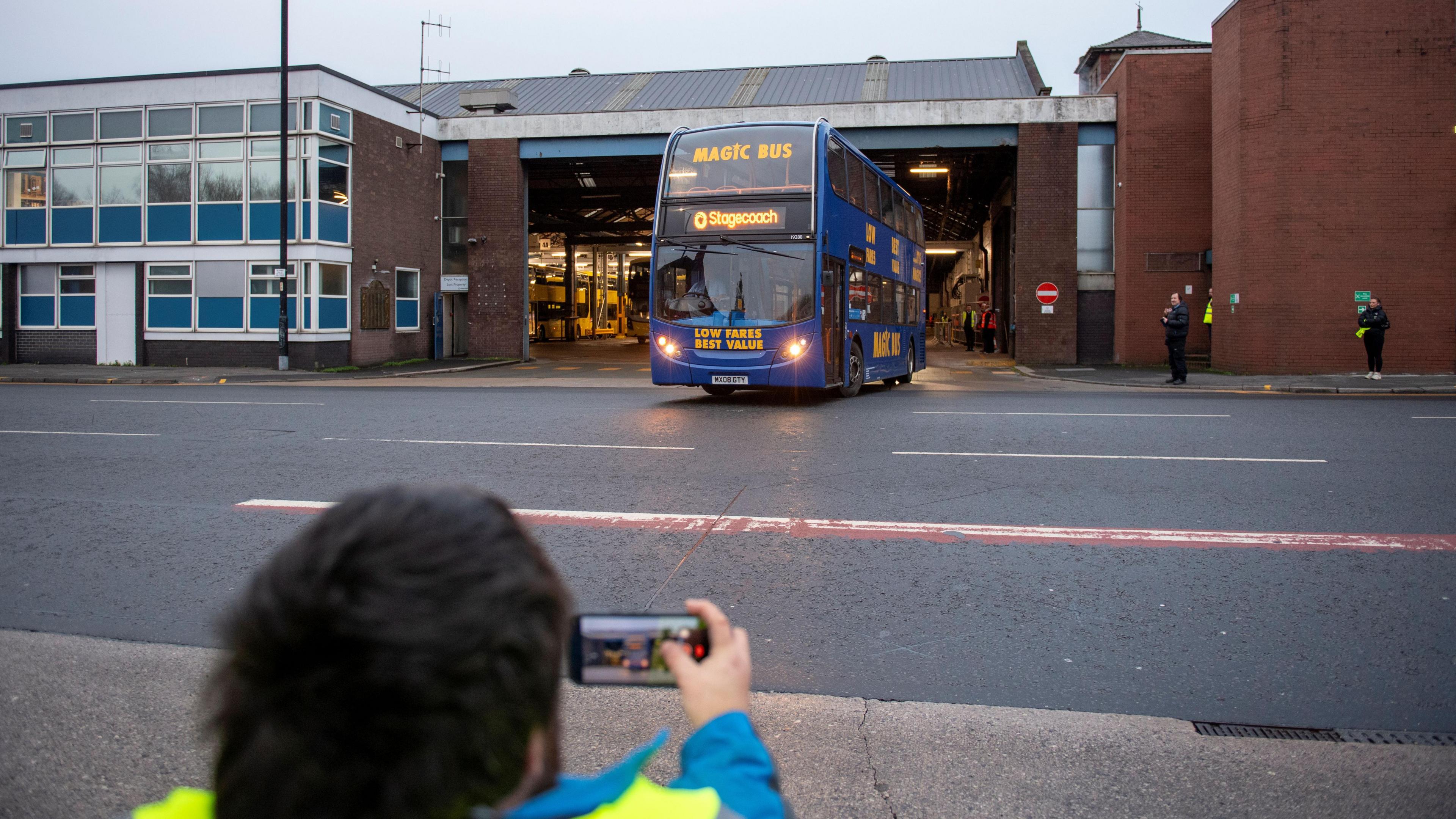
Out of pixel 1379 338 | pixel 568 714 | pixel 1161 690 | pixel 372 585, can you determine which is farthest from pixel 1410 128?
pixel 372 585

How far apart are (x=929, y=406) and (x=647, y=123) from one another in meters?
17.9

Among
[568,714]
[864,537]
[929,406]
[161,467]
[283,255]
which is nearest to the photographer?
[568,714]

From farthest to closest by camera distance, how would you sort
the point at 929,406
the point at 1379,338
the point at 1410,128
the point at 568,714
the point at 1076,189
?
the point at 1076,189 → the point at 1410,128 → the point at 1379,338 → the point at 929,406 → the point at 568,714

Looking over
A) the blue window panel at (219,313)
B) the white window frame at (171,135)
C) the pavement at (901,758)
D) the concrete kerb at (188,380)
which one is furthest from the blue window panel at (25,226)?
the pavement at (901,758)

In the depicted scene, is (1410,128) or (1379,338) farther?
(1410,128)

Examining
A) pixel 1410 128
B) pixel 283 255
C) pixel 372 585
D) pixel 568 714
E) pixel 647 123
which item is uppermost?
pixel 647 123

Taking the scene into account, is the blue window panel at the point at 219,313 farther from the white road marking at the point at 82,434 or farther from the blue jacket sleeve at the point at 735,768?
the blue jacket sleeve at the point at 735,768

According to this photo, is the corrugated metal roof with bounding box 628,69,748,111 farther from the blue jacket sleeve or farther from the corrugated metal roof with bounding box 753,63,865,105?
the blue jacket sleeve

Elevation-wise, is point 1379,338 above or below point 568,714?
above

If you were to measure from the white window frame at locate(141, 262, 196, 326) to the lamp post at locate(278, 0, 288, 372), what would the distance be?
2.56 meters

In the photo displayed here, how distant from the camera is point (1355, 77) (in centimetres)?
2086

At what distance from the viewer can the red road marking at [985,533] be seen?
5996mm

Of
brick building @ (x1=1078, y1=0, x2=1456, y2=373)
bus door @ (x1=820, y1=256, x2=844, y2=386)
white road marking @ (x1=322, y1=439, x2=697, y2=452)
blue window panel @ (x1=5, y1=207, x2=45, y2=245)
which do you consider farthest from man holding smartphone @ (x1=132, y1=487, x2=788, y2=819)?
blue window panel @ (x1=5, y1=207, x2=45, y2=245)

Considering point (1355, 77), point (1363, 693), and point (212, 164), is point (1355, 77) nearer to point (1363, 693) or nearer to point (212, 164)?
point (1363, 693)
